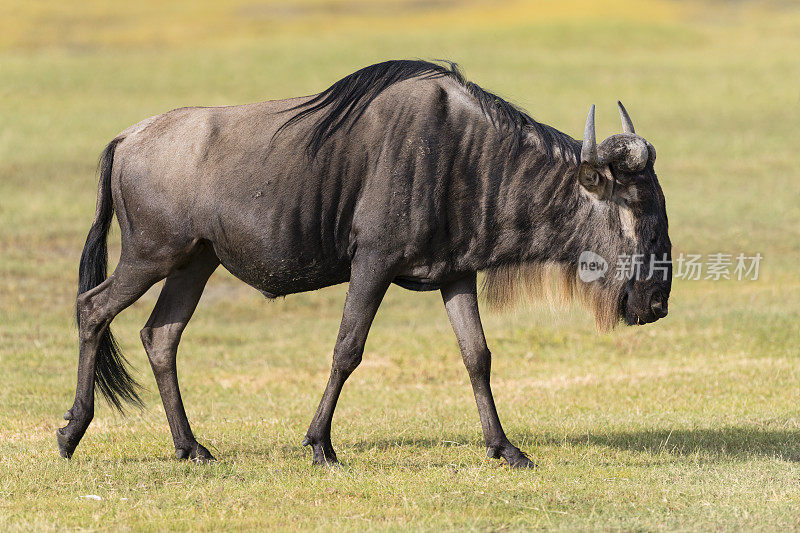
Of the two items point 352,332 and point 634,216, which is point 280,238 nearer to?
point 352,332

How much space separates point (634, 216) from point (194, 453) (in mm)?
3799

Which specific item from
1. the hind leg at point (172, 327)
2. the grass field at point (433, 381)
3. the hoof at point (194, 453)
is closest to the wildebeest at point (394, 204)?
the hind leg at point (172, 327)

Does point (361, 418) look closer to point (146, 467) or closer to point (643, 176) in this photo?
point (146, 467)

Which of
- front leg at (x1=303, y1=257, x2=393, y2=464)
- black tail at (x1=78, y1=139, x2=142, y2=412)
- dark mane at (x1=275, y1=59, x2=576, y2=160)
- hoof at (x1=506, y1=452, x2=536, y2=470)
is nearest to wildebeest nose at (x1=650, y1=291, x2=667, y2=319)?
dark mane at (x1=275, y1=59, x2=576, y2=160)

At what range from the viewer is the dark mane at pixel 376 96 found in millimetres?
8180

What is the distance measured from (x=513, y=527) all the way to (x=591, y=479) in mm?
1323

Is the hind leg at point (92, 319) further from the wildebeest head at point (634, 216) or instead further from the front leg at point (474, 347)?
the wildebeest head at point (634, 216)

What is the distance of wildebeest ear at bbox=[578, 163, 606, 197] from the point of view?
8.03 metres

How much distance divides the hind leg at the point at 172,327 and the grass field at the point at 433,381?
41 cm

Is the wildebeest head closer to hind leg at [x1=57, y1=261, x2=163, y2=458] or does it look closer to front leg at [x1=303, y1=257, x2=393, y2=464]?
front leg at [x1=303, y1=257, x2=393, y2=464]

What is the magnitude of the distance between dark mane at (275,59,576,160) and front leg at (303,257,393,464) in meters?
0.99

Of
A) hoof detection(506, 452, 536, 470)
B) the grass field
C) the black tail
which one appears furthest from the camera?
the black tail

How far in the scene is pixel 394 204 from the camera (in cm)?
789

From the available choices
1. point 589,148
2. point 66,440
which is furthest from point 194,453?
point 589,148
